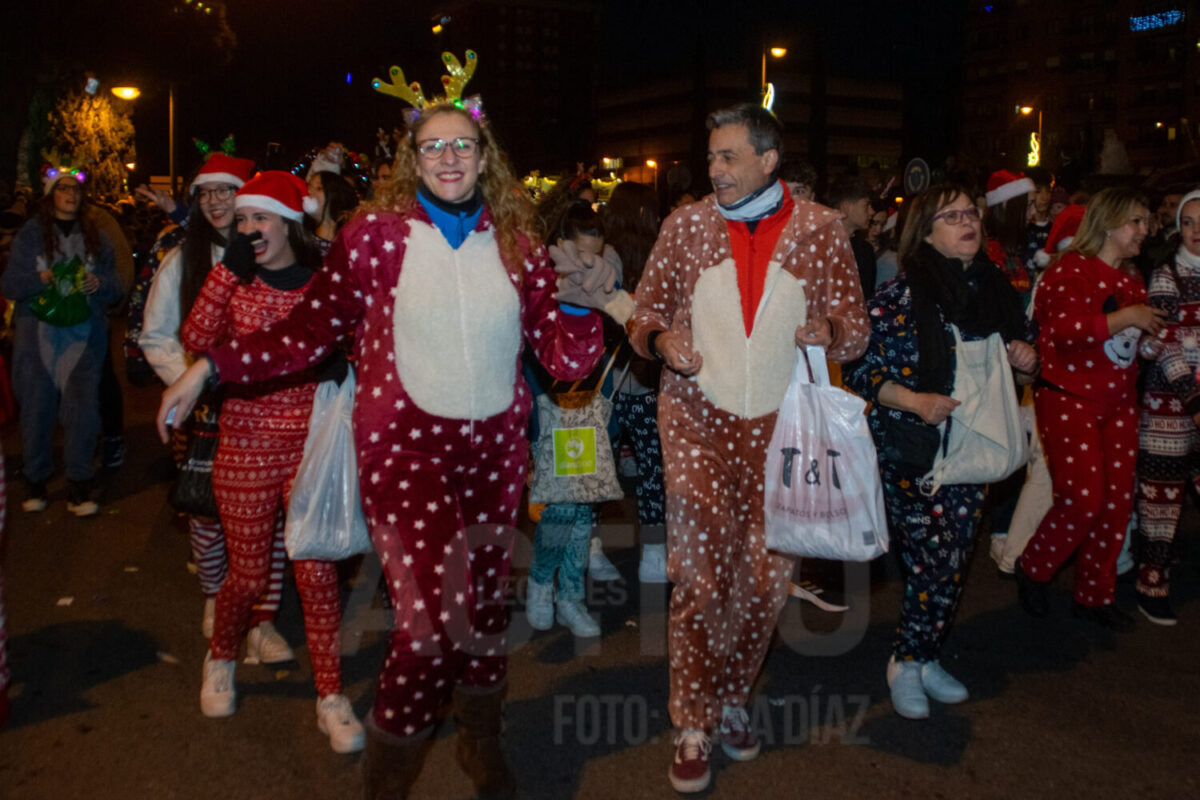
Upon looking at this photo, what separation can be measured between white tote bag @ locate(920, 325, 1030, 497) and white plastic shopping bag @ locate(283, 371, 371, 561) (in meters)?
2.17

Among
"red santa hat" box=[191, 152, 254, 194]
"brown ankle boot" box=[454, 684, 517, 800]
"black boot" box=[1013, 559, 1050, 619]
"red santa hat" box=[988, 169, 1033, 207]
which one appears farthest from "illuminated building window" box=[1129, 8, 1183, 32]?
"brown ankle boot" box=[454, 684, 517, 800]

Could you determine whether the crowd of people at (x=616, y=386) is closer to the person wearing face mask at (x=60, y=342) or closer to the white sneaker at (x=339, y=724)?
the white sneaker at (x=339, y=724)

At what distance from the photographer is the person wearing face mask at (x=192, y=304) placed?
4.11 m

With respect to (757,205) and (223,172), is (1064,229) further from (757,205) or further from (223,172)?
(223,172)

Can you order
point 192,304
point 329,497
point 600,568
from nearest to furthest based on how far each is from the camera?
point 329,497 → point 192,304 → point 600,568

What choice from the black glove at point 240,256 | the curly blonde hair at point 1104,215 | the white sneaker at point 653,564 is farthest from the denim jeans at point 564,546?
the curly blonde hair at point 1104,215

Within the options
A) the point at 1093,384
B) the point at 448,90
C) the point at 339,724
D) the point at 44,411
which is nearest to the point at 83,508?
the point at 44,411

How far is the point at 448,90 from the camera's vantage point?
359cm

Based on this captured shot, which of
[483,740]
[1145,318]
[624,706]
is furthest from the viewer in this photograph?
[1145,318]

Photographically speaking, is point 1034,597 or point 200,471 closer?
point 200,471

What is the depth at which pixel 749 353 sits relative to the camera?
3566mm

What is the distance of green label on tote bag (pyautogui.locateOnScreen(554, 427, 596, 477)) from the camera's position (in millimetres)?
4945

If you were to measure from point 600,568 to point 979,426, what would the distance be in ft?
8.56

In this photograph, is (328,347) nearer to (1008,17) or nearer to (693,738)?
(693,738)
